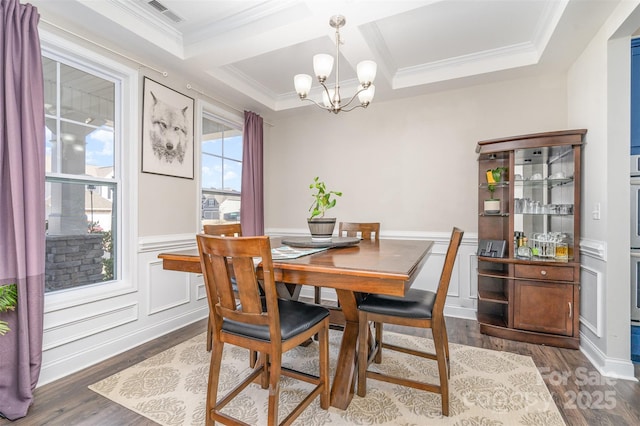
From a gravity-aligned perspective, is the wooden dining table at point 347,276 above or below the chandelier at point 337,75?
below

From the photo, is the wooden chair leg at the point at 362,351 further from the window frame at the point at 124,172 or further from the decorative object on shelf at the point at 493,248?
the window frame at the point at 124,172

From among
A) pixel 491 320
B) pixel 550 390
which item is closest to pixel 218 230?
pixel 550 390

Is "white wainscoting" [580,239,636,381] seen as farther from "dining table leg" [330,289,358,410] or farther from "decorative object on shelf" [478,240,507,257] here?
"dining table leg" [330,289,358,410]

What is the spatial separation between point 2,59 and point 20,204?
2.80 feet

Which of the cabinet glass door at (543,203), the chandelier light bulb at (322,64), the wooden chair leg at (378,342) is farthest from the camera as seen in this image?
the cabinet glass door at (543,203)

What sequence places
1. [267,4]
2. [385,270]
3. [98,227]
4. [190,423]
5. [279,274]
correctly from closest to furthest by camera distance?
[385,270], [279,274], [190,423], [267,4], [98,227]

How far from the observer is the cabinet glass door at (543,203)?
2.73 m

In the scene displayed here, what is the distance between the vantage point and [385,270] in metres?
1.34

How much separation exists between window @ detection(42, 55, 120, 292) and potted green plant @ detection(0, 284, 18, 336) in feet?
1.41

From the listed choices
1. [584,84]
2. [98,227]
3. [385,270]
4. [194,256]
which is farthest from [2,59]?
[584,84]

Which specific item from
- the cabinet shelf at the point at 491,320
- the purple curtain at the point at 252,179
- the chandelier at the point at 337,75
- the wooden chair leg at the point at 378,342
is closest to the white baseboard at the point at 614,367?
the cabinet shelf at the point at 491,320

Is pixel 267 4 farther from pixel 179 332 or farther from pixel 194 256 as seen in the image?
pixel 179 332

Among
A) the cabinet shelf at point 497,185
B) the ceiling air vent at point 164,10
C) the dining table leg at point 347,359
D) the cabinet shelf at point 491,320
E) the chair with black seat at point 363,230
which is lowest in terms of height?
the cabinet shelf at point 491,320

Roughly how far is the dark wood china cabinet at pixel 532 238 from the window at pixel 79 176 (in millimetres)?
3344
